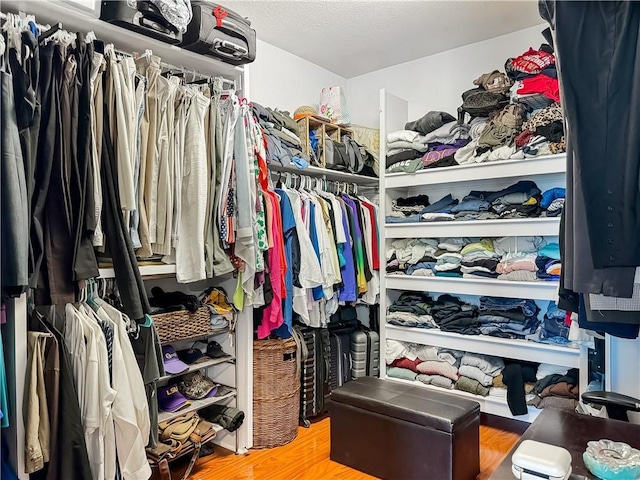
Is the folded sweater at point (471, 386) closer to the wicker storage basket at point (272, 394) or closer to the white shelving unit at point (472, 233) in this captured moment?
the white shelving unit at point (472, 233)

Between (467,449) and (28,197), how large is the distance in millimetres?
2123

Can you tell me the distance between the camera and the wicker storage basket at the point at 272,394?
8.27 ft

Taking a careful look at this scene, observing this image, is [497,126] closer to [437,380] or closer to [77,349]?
[437,380]

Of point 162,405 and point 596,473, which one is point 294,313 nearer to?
point 162,405

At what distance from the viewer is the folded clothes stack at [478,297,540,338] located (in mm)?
2697

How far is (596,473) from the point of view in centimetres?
98

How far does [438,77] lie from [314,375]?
239 cm

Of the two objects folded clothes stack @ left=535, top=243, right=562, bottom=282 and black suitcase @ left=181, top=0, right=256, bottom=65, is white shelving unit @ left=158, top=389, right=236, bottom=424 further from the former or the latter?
folded clothes stack @ left=535, top=243, right=562, bottom=282

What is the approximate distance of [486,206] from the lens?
2850 millimetres

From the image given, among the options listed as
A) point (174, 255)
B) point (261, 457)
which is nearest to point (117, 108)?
point (174, 255)

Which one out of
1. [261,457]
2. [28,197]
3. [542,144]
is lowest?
[261,457]

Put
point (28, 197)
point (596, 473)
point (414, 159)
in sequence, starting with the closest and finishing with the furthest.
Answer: point (596, 473) < point (28, 197) < point (414, 159)

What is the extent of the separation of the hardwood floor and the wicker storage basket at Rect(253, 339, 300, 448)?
0.07m

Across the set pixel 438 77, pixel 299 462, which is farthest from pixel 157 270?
pixel 438 77
